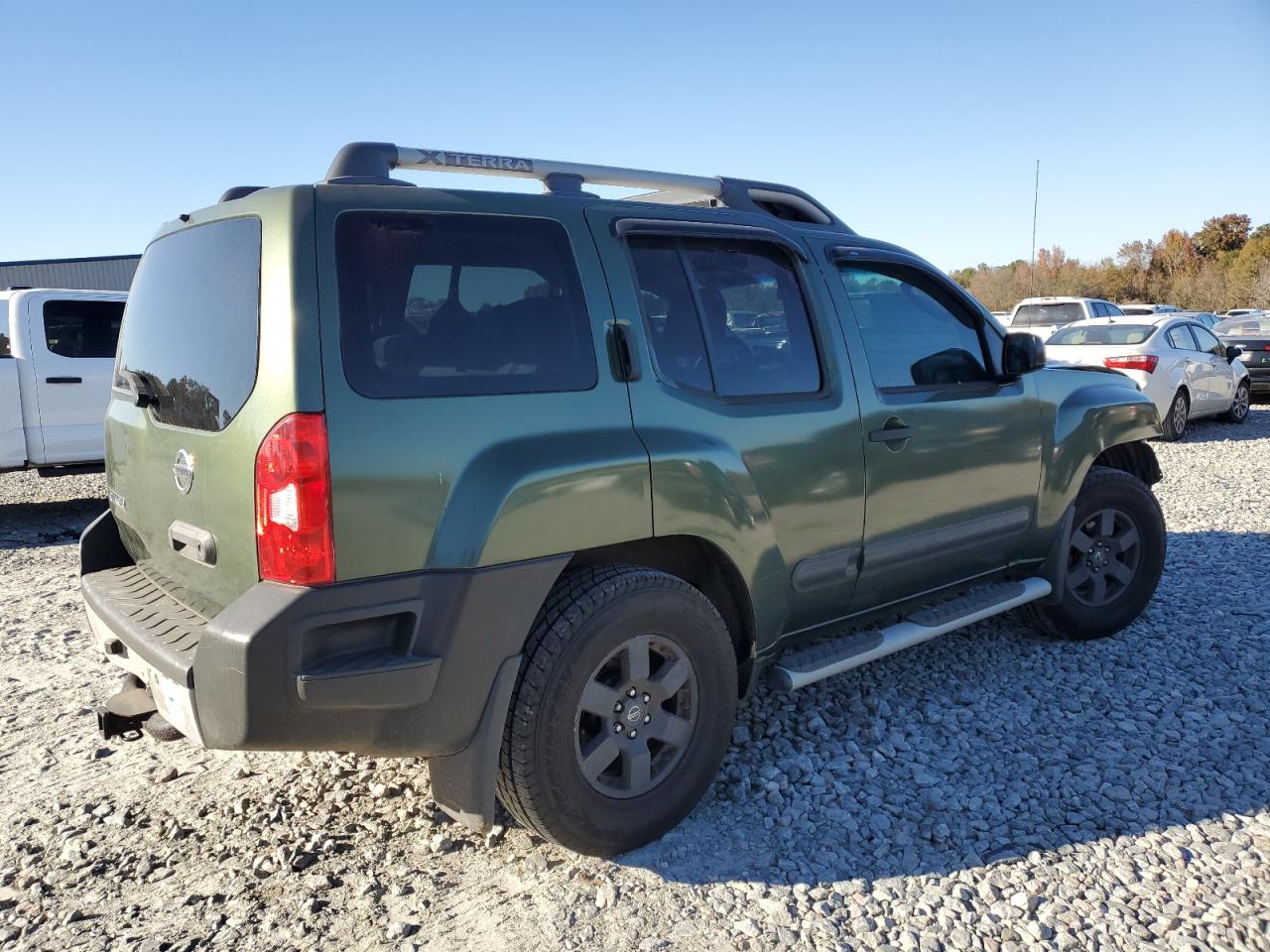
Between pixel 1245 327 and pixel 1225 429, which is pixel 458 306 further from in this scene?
pixel 1245 327

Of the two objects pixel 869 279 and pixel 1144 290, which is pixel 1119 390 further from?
pixel 1144 290

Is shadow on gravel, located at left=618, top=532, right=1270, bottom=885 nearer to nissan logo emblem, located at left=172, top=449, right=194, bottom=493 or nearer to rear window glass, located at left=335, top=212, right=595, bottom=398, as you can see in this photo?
rear window glass, located at left=335, top=212, right=595, bottom=398

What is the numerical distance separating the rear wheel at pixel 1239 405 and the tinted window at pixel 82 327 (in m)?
14.3

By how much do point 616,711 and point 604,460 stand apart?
751mm

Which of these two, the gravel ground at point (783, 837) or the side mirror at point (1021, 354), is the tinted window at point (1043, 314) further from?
the side mirror at point (1021, 354)

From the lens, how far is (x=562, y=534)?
2582mm

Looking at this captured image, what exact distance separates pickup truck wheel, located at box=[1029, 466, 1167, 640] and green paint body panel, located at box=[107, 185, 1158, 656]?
0.48m

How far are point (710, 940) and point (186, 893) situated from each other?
1.49 metres

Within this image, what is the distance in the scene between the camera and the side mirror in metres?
3.86

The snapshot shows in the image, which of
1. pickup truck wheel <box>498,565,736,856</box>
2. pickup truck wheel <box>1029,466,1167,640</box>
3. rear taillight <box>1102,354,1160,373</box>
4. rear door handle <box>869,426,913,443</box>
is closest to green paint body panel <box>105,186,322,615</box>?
Answer: pickup truck wheel <box>498,565,736,856</box>

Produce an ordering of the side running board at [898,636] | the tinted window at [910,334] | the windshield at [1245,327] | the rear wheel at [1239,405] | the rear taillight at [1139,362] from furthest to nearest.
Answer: the windshield at [1245,327]
the rear wheel at [1239,405]
the rear taillight at [1139,362]
the tinted window at [910,334]
the side running board at [898,636]

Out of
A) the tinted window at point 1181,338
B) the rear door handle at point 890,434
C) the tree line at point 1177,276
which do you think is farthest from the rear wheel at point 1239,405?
the tree line at point 1177,276

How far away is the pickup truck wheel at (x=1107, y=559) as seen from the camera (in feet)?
14.6


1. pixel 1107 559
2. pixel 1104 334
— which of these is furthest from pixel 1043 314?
pixel 1107 559
